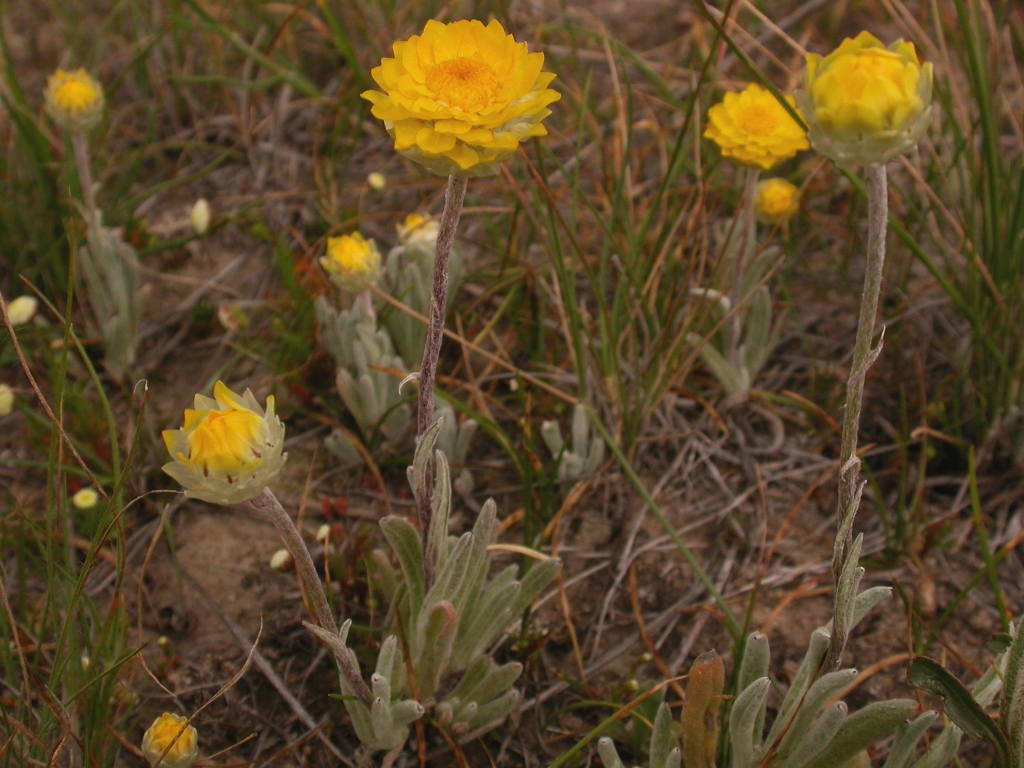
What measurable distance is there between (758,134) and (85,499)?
5.84 feet

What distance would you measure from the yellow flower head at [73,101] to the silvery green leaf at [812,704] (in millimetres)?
2191

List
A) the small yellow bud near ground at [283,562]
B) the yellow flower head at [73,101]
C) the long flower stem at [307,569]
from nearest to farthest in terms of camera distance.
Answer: the long flower stem at [307,569] → the small yellow bud near ground at [283,562] → the yellow flower head at [73,101]

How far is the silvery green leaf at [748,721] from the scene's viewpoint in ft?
4.78

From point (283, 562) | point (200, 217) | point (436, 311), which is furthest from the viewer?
point (200, 217)

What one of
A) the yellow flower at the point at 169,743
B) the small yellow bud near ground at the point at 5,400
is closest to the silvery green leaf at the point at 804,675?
the yellow flower at the point at 169,743

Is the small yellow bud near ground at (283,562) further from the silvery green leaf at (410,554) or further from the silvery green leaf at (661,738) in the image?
the silvery green leaf at (661,738)

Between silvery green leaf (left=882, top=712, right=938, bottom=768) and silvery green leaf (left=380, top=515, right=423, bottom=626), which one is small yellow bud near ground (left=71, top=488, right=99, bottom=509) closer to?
silvery green leaf (left=380, top=515, right=423, bottom=626)

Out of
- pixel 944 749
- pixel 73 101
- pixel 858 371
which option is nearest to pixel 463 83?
pixel 858 371

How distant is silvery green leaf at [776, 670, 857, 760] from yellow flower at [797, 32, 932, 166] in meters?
0.78

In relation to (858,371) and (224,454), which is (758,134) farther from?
(224,454)

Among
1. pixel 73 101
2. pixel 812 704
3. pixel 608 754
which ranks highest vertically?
pixel 73 101

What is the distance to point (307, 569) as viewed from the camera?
146 cm

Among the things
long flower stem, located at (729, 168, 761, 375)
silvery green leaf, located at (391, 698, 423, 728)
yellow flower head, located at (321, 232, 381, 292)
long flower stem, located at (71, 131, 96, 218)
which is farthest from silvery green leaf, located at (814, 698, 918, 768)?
long flower stem, located at (71, 131, 96, 218)

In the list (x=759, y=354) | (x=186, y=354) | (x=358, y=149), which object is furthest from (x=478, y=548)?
(x=358, y=149)
